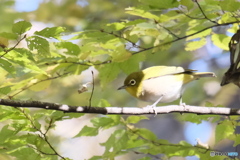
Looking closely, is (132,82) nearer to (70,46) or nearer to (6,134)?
(70,46)

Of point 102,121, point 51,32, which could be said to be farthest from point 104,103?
point 51,32

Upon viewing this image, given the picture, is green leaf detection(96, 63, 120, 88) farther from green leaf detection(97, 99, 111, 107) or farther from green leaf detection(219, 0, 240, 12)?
green leaf detection(219, 0, 240, 12)

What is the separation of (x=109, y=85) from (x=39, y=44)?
1.16 meters

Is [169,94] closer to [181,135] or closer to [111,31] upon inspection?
[111,31]

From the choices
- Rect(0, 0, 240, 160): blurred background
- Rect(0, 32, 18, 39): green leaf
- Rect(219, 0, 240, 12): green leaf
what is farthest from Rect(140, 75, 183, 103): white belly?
Rect(0, 0, 240, 160): blurred background

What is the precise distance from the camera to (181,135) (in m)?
2.00

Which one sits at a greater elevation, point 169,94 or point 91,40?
point 91,40

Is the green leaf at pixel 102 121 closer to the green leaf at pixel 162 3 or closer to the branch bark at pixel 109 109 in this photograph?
the branch bark at pixel 109 109

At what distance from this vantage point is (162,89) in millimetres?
815

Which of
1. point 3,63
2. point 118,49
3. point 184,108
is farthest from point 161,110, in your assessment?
point 3,63

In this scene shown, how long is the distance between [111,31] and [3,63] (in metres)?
0.27

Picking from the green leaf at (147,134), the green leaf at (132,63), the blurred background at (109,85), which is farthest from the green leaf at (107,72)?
the blurred background at (109,85)

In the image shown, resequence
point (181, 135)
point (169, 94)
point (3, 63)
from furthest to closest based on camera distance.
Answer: point (181, 135) → point (169, 94) → point (3, 63)

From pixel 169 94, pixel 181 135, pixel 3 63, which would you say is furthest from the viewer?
pixel 181 135
